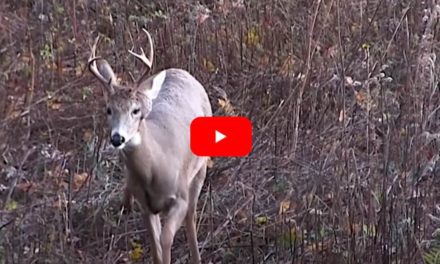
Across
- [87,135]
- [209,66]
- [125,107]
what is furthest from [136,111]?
[209,66]

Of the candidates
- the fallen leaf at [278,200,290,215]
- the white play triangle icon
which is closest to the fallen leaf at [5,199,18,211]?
the white play triangle icon

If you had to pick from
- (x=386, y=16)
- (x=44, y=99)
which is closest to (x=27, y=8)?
(x=44, y=99)

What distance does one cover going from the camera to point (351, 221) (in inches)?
193

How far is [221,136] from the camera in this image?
5.90 m

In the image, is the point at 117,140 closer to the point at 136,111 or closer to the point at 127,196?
the point at 136,111

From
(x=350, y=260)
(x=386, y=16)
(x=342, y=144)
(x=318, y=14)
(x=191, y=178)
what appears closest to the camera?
(x=350, y=260)

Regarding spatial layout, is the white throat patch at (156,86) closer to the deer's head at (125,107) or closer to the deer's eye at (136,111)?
the deer's head at (125,107)

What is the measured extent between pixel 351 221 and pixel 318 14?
8.10 ft

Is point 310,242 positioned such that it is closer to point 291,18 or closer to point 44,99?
point 44,99

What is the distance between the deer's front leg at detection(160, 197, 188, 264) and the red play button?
15.6 inches

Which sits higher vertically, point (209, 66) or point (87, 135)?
point (209, 66)

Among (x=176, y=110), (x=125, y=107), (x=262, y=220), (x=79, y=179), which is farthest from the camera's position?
(x=79, y=179)

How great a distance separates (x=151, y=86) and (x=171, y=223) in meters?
0.63

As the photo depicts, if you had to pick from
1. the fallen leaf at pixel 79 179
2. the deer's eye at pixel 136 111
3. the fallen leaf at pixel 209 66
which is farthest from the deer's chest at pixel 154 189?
the fallen leaf at pixel 209 66
